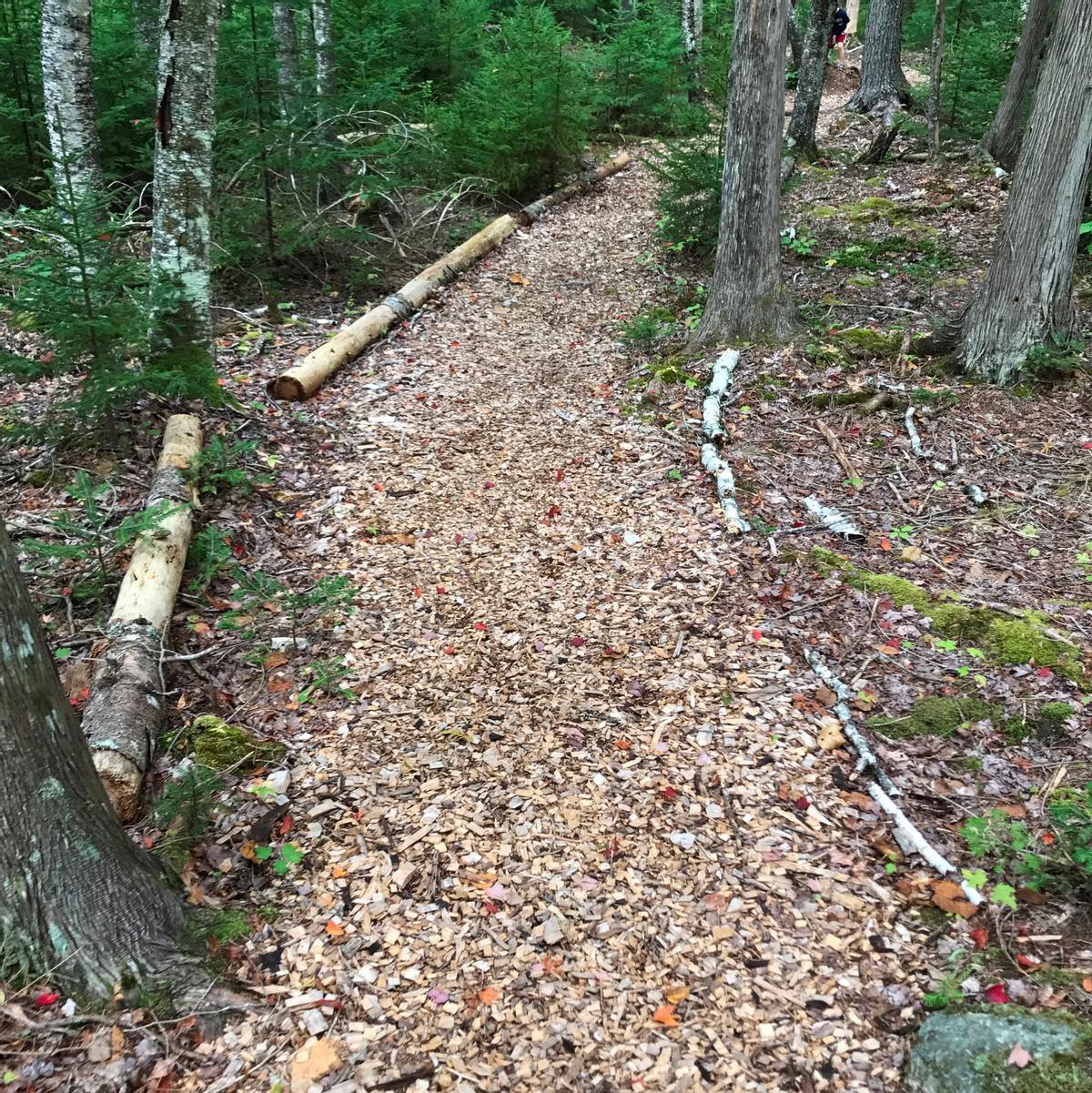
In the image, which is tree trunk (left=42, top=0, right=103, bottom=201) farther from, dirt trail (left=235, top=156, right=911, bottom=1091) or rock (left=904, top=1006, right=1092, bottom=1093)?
rock (left=904, top=1006, right=1092, bottom=1093)

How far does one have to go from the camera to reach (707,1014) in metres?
2.91

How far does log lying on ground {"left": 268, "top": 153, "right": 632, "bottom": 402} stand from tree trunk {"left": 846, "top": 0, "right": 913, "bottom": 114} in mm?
5962

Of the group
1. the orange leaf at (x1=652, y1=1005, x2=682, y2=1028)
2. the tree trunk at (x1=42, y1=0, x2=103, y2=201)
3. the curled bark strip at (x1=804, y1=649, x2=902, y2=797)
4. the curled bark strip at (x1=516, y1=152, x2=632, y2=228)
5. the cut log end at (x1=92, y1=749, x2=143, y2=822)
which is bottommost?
the orange leaf at (x1=652, y1=1005, x2=682, y2=1028)

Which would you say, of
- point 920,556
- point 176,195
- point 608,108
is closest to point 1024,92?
point 608,108

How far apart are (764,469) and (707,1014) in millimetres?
4134

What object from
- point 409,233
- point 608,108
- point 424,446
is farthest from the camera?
point 608,108

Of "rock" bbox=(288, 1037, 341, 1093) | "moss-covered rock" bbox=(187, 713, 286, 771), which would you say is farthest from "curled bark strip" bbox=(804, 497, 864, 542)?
"rock" bbox=(288, 1037, 341, 1093)

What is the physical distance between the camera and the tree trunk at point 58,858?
2.35 meters

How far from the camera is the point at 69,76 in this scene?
25.4 feet

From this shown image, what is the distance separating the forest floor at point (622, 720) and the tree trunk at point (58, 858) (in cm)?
17

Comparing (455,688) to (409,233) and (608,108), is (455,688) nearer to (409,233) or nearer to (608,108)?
(409,233)

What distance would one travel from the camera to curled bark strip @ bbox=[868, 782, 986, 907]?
3222mm

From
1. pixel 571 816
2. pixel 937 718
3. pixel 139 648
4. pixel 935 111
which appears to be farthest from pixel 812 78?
pixel 139 648

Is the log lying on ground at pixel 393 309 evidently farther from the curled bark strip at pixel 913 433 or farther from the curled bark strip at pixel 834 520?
the curled bark strip at pixel 913 433
